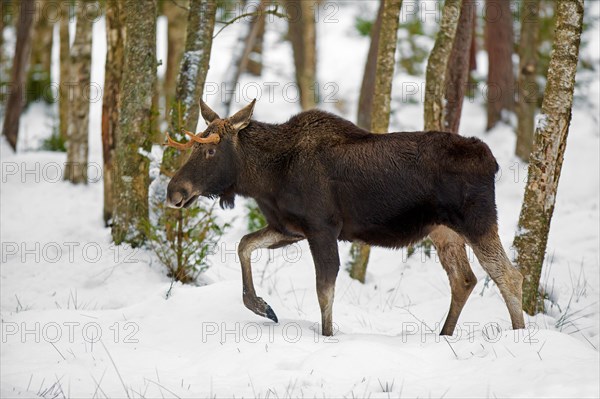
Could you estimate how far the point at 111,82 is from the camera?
459 inches

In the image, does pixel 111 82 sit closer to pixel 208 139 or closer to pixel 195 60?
pixel 195 60

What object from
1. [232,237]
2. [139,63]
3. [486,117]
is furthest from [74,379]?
[486,117]

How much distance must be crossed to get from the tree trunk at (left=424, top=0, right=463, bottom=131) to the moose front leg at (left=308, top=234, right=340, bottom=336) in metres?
3.80

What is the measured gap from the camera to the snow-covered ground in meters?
5.80

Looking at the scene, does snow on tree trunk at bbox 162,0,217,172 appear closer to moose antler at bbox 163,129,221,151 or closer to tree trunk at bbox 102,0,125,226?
tree trunk at bbox 102,0,125,226

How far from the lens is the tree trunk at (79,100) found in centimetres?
1355

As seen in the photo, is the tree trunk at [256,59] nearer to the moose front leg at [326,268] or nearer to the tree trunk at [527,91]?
the tree trunk at [527,91]

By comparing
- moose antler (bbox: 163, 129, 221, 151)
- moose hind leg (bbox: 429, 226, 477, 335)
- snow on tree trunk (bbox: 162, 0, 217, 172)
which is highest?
snow on tree trunk (bbox: 162, 0, 217, 172)

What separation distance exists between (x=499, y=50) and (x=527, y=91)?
149 cm

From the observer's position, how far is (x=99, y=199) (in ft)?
45.3

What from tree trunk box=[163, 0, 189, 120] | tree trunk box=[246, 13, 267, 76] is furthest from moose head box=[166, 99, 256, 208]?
tree trunk box=[246, 13, 267, 76]

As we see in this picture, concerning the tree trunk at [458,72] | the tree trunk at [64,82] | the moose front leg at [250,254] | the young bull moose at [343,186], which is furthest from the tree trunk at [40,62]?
the moose front leg at [250,254]

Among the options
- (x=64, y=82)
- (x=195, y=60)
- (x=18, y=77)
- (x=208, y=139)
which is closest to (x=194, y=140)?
(x=208, y=139)

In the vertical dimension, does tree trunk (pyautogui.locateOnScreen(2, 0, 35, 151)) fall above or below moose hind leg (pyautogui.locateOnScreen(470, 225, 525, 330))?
above
